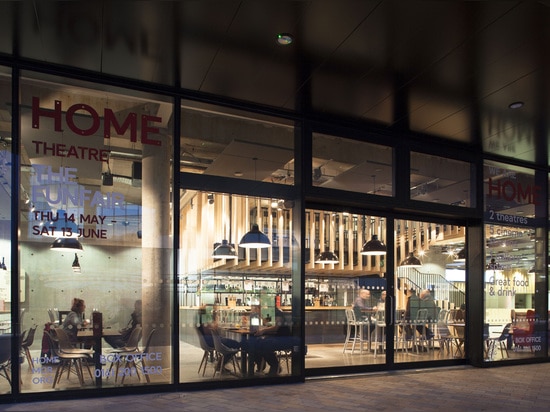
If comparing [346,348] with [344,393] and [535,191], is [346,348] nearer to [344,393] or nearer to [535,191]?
[344,393]

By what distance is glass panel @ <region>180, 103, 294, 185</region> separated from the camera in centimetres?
656

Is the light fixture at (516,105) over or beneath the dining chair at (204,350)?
over

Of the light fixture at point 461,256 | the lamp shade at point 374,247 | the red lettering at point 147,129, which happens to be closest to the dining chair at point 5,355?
the red lettering at point 147,129

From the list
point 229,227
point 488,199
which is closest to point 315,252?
point 229,227

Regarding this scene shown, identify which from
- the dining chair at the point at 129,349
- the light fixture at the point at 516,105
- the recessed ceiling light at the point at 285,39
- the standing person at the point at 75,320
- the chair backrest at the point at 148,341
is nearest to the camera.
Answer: the recessed ceiling light at the point at 285,39

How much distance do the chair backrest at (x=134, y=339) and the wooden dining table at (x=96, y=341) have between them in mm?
221

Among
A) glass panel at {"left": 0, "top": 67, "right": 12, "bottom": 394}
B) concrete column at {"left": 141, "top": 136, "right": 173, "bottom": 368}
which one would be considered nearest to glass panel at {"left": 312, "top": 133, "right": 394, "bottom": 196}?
concrete column at {"left": 141, "top": 136, "right": 173, "bottom": 368}

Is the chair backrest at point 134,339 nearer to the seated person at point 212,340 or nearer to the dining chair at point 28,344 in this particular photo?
the seated person at point 212,340

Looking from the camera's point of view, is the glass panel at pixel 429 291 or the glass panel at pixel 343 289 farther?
the glass panel at pixel 429 291

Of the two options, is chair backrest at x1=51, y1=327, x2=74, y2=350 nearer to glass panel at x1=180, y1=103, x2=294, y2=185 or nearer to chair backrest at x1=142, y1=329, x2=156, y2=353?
chair backrest at x1=142, y1=329, x2=156, y2=353

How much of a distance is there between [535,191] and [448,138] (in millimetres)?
2482

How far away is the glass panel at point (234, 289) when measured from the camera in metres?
6.37

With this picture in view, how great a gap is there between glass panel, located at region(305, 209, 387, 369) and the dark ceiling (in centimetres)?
172

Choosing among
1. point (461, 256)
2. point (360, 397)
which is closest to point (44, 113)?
point (360, 397)
